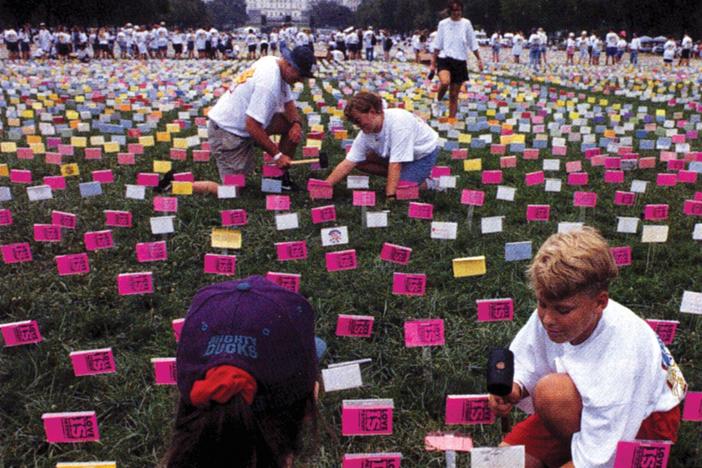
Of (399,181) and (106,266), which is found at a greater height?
(399,181)

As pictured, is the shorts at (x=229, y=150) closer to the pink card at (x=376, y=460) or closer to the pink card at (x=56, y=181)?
the pink card at (x=56, y=181)

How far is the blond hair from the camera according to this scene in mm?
2096

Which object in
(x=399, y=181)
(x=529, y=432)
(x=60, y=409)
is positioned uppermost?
(x=399, y=181)

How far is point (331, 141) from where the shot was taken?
26.3 ft

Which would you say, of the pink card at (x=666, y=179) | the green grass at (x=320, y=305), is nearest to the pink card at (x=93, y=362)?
the green grass at (x=320, y=305)

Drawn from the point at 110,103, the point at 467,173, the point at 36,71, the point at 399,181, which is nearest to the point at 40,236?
the point at 399,181

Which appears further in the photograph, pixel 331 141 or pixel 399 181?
pixel 331 141

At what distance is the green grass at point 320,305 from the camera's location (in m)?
2.75

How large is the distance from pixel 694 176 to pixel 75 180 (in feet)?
17.1

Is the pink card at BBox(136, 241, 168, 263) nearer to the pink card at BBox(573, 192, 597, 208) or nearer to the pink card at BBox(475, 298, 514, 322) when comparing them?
the pink card at BBox(475, 298, 514, 322)

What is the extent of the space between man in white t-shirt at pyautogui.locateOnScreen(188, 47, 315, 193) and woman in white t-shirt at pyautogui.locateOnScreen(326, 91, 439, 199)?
0.51 meters

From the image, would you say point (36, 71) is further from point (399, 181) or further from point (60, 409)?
point (60, 409)

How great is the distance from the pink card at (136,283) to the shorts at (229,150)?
7.76 feet

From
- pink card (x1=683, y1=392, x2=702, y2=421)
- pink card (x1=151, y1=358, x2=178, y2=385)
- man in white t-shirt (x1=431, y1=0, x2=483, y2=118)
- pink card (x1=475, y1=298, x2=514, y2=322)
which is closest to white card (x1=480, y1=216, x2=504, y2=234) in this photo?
pink card (x1=475, y1=298, x2=514, y2=322)
